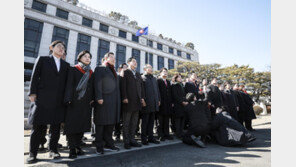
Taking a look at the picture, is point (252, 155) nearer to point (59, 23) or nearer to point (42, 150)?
point (42, 150)

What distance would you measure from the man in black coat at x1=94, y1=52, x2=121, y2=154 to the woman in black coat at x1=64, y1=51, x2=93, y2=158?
0.18 m

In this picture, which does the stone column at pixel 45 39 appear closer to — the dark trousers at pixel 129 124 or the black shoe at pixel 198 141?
the dark trousers at pixel 129 124

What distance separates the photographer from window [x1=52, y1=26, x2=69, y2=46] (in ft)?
68.1

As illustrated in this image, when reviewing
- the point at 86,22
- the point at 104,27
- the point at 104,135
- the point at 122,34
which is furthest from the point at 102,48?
the point at 104,135

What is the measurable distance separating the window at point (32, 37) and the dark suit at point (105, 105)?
2010cm

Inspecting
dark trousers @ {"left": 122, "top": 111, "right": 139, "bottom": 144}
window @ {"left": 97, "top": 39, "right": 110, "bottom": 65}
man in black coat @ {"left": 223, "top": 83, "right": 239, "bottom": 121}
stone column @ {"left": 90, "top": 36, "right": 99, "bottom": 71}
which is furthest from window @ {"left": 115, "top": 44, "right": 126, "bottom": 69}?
dark trousers @ {"left": 122, "top": 111, "right": 139, "bottom": 144}

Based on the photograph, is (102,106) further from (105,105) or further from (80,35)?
(80,35)

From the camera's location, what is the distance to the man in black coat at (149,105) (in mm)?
4250

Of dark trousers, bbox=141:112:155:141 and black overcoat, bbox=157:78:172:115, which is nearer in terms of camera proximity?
dark trousers, bbox=141:112:155:141

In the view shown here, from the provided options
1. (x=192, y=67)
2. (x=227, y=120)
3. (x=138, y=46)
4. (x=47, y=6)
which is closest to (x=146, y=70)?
(x=227, y=120)

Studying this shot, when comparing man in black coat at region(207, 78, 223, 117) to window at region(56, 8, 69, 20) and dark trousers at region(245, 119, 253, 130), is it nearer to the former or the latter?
dark trousers at region(245, 119, 253, 130)

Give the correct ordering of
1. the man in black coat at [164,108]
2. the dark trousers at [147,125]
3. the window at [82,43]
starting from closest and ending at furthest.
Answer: the dark trousers at [147,125], the man in black coat at [164,108], the window at [82,43]

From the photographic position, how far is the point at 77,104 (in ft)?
10.1

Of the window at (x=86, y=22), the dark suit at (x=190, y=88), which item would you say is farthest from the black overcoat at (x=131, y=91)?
the window at (x=86, y=22)
